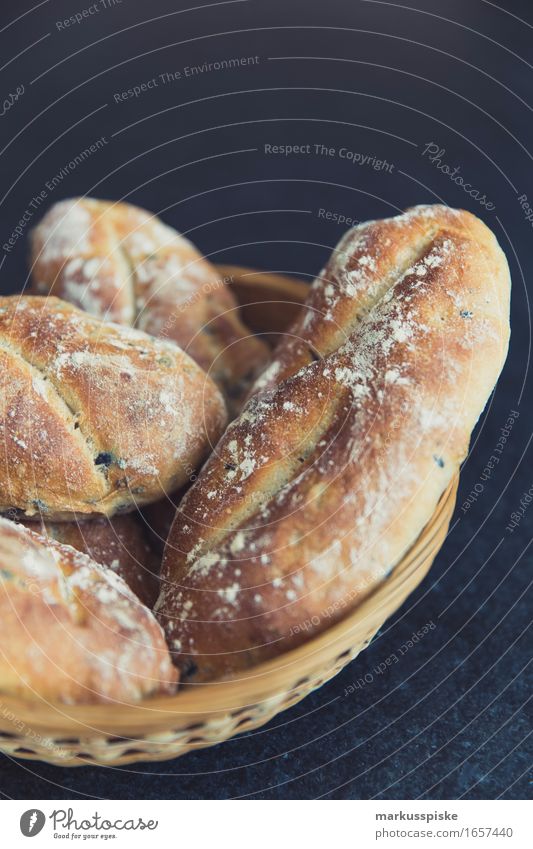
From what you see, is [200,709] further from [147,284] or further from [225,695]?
[147,284]

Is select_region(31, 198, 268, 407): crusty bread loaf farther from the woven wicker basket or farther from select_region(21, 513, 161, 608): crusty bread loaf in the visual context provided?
the woven wicker basket

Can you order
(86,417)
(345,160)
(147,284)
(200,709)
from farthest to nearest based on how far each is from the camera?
(345,160), (147,284), (86,417), (200,709)

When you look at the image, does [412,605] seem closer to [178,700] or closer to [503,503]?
[503,503]

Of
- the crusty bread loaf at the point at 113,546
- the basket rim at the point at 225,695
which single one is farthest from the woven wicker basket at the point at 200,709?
the crusty bread loaf at the point at 113,546

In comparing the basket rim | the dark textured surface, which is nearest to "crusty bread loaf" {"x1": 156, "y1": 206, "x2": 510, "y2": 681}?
the basket rim

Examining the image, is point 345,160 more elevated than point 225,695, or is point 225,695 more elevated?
point 345,160

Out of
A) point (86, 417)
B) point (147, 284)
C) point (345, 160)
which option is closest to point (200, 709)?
point (86, 417)
